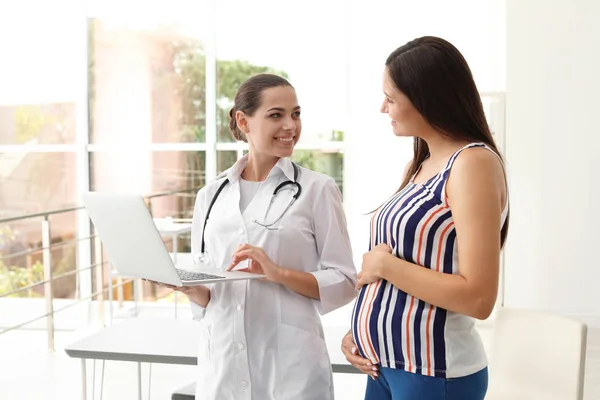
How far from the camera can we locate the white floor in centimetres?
444

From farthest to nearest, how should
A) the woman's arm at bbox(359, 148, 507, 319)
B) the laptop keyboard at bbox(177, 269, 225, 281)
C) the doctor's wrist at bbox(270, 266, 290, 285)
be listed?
1. the doctor's wrist at bbox(270, 266, 290, 285)
2. the laptop keyboard at bbox(177, 269, 225, 281)
3. the woman's arm at bbox(359, 148, 507, 319)

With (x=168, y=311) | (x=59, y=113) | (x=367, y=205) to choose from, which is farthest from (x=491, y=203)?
(x=59, y=113)

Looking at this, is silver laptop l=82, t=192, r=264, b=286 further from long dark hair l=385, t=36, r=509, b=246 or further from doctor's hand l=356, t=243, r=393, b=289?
long dark hair l=385, t=36, r=509, b=246

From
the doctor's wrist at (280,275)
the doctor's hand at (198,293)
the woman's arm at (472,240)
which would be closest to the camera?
the woman's arm at (472,240)

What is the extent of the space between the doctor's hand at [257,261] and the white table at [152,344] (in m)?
0.47

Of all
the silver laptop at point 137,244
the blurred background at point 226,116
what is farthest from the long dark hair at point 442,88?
the blurred background at point 226,116

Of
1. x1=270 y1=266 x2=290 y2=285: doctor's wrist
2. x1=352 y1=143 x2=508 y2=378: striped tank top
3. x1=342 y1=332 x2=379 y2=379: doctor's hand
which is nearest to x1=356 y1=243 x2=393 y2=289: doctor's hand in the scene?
x1=352 y1=143 x2=508 y2=378: striped tank top

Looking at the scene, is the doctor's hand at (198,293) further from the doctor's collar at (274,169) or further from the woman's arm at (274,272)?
the doctor's collar at (274,169)

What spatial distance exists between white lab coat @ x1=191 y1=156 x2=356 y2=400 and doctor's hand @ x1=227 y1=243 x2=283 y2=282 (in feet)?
0.22

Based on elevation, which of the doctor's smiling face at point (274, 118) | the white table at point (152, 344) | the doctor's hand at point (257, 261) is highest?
the doctor's smiling face at point (274, 118)

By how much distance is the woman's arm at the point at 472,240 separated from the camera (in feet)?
4.66

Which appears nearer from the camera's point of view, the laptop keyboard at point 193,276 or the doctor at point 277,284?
the laptop keyboard at point 193,276

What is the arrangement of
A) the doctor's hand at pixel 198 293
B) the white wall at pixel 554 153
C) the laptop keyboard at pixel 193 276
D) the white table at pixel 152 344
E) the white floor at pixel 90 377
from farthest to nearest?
the white wall at pixel 554 153 < the white floor at pixel 90 377 < the white table at pixel 152 344 < the doctor's hand at pixel 198 293 < the laptop keyboard at pixel 193 276

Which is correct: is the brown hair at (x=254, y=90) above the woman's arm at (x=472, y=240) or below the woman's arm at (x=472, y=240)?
above
